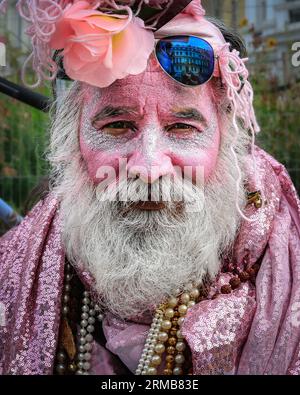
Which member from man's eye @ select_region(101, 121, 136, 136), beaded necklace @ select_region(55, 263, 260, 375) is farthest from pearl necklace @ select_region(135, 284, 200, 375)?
man's eye @ select_region(101, 121, 136, 136)

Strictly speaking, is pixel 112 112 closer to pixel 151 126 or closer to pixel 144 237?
pixel 151 126

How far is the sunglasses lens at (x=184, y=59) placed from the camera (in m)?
1.54

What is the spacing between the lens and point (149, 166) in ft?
5.01

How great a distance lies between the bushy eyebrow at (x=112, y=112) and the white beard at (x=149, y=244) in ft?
0.51

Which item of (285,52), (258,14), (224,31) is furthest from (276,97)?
(224,31)

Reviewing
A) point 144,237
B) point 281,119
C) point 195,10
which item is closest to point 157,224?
point 144,237

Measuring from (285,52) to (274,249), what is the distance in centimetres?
231

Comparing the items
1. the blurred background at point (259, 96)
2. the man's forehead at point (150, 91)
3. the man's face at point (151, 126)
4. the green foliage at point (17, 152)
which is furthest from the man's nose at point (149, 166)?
the green foliage at point (17, 152)

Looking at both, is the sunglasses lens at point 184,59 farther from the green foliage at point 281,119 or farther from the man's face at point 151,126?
the green foliage at point 281,119

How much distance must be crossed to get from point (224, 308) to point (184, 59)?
1.82 feet

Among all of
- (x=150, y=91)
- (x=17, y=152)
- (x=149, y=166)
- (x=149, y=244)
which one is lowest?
(x=17, y=152)

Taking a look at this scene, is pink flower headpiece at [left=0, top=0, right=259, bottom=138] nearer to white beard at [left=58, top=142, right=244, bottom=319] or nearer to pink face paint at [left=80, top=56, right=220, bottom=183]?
pink face paint at [left=80, top=56, right=220, bottom=183]

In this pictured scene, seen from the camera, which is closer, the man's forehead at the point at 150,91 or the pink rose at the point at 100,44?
the pink rose at the point at 100,44

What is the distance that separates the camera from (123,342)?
1.57m
